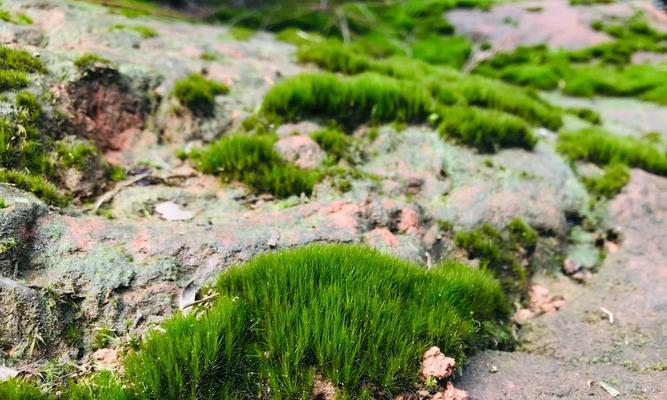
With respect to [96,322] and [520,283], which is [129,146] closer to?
[96,322]

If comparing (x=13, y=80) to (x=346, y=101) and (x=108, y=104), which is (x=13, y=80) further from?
(x=346, y=101)

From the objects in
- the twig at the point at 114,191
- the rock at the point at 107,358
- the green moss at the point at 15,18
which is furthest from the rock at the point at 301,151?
the green moss at the point at 15,18

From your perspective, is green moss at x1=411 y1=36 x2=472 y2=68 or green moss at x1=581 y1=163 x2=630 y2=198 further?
green moss at x1=411 y1=36 x2=472 y2=68

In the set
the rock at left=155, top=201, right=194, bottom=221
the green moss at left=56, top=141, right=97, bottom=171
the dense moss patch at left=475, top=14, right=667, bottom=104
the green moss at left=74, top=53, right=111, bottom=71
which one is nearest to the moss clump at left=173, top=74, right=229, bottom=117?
the green moss at left=74, top=53, right=111, bottom=71

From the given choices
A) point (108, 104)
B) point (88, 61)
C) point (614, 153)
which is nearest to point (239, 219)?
point (108, 104)

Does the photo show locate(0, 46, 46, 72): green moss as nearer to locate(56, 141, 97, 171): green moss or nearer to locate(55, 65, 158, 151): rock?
locate(55, 65, 158, 151): rock
